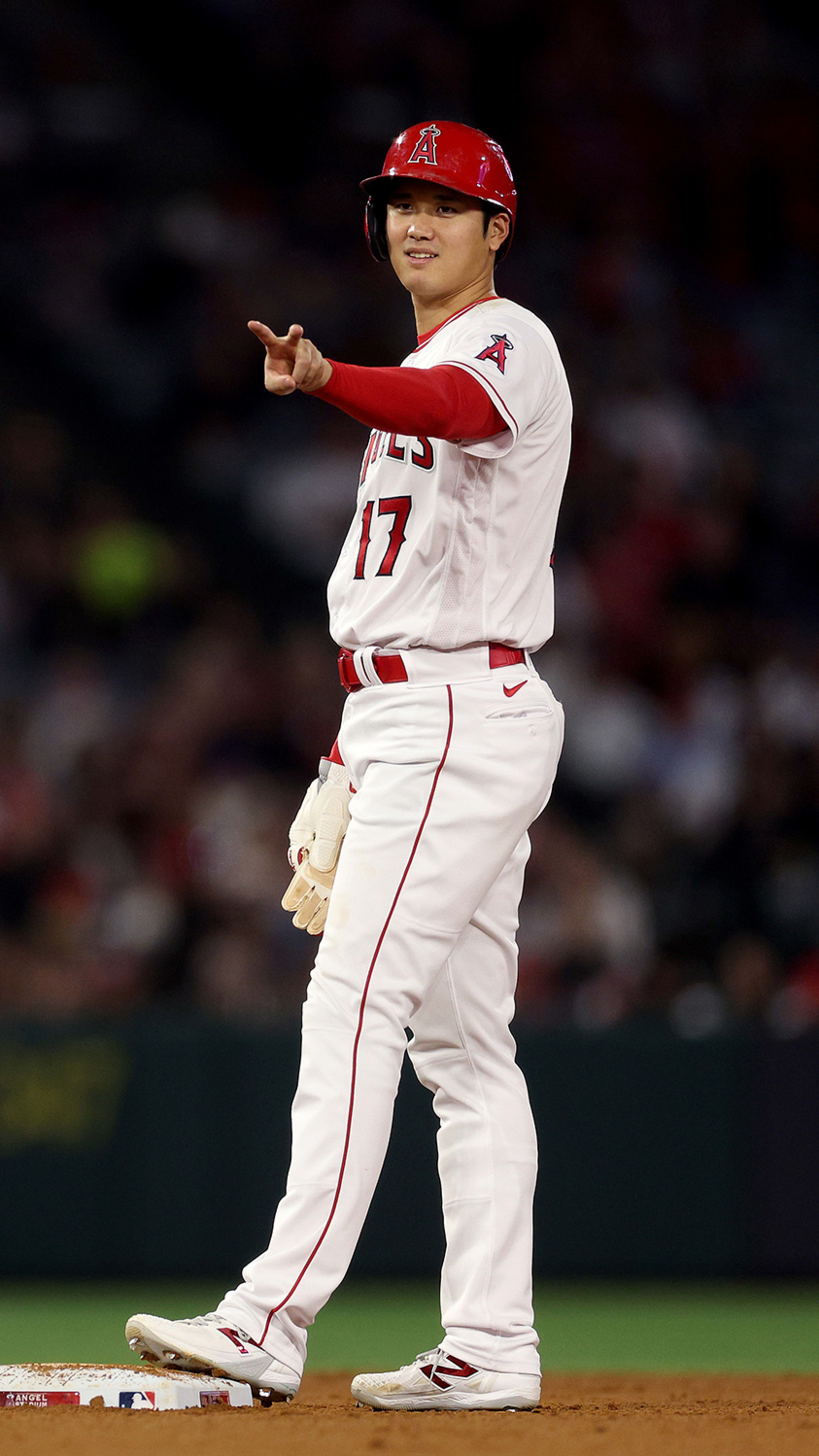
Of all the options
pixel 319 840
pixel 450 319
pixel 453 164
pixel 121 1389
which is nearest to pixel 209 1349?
pixel 121 1389

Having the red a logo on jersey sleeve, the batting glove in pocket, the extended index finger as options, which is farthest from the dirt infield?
the red a logo on jersey sleeve

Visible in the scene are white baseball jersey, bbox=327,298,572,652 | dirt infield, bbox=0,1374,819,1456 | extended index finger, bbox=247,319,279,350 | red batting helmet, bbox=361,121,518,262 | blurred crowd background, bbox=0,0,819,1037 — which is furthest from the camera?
blurred crowd background, bbox=0,0,819,1037

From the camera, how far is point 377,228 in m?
3.97

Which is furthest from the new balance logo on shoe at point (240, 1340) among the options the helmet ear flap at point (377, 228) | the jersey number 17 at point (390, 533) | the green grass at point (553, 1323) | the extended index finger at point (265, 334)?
the helmet ear flap at point (377, 228)

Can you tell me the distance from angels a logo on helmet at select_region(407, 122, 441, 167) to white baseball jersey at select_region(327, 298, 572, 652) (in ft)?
0.97

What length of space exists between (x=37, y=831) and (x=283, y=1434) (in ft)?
18.4

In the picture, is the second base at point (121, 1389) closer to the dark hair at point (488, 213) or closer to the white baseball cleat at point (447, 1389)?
the white baseball cleat at point (447, 1389)

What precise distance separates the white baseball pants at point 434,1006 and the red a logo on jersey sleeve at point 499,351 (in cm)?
53

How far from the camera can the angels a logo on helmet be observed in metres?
3.69

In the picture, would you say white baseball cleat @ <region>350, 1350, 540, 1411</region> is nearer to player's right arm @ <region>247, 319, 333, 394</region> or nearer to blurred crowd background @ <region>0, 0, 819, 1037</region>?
player's right arm @ <region>247, 319, 333, 394</region>

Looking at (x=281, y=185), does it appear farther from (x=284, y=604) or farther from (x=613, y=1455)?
(x=613, y=1455)

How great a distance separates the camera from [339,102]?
457 inches

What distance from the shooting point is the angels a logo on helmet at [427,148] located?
3691 mm

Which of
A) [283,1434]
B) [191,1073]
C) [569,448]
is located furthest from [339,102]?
[283,1434]
